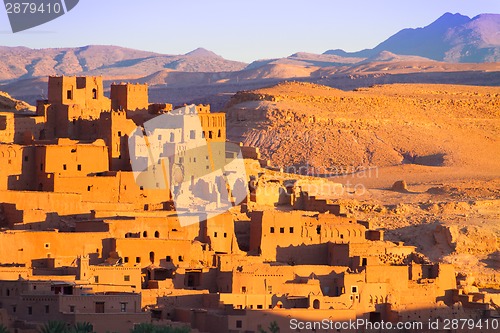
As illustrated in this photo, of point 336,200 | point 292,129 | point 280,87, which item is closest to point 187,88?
point 280,87

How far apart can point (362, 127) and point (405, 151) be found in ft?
9.98

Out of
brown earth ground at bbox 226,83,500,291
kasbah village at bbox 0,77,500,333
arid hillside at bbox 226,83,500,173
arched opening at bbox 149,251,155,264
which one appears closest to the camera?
kasbah village at bbox 0,77,500,333

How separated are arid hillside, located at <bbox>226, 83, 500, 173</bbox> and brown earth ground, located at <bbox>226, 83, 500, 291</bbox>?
83mm

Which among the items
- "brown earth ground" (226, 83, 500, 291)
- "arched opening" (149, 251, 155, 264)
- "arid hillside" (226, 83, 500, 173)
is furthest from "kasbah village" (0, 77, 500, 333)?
"arid hillside" (226, 83, 500, 173)

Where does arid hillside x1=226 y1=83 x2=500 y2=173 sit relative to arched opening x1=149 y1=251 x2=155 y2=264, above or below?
above

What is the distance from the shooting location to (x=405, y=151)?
8725 centimetres

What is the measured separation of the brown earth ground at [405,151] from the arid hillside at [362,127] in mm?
83

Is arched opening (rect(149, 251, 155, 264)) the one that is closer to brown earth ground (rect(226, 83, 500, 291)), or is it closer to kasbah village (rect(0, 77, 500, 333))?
kasbah village (rect(0, 77, 500, 333))

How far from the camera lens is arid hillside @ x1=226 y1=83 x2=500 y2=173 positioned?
8181cm

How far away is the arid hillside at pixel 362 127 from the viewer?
81.8 m

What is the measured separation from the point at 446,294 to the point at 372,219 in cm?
1077

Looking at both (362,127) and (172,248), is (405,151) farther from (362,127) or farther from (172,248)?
(172,248)

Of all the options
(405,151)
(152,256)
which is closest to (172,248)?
(152,256)

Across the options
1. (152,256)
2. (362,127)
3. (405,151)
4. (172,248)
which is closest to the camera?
(152,256)
